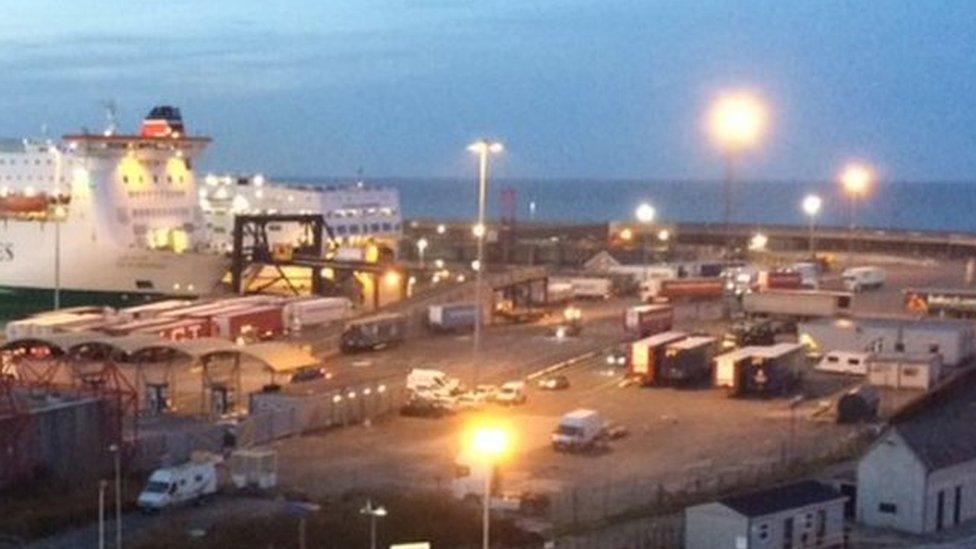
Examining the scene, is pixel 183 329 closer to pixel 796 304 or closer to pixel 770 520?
pixel 796 304

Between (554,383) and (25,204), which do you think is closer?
(554,383)

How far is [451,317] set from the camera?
109 feet

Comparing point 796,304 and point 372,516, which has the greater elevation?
point 796,304

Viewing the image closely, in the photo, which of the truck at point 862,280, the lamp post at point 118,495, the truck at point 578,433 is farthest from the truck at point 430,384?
the truck at point 862,280

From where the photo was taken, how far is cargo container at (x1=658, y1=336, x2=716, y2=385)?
25891mm

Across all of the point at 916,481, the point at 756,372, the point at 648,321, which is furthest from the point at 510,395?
the point at 916,481

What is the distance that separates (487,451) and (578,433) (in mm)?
4916

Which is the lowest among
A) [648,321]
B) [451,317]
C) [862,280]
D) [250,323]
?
[250,323]

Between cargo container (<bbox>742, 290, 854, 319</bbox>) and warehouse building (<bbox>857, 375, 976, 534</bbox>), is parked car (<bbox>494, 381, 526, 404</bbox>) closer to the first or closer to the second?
warehouse building (<bbox>857, 375, 976, 534</bbox>)

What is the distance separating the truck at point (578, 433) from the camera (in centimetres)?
2038

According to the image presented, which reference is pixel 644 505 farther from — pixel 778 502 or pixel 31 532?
pixel 31 532

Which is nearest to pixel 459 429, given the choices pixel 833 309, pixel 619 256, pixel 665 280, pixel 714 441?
pixel 714 441

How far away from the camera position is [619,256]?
52.0m

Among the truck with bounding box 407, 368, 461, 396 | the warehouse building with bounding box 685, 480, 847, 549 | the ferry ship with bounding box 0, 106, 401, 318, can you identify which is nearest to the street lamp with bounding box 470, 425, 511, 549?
the truck with bounding box 407, 368, 461, 396
